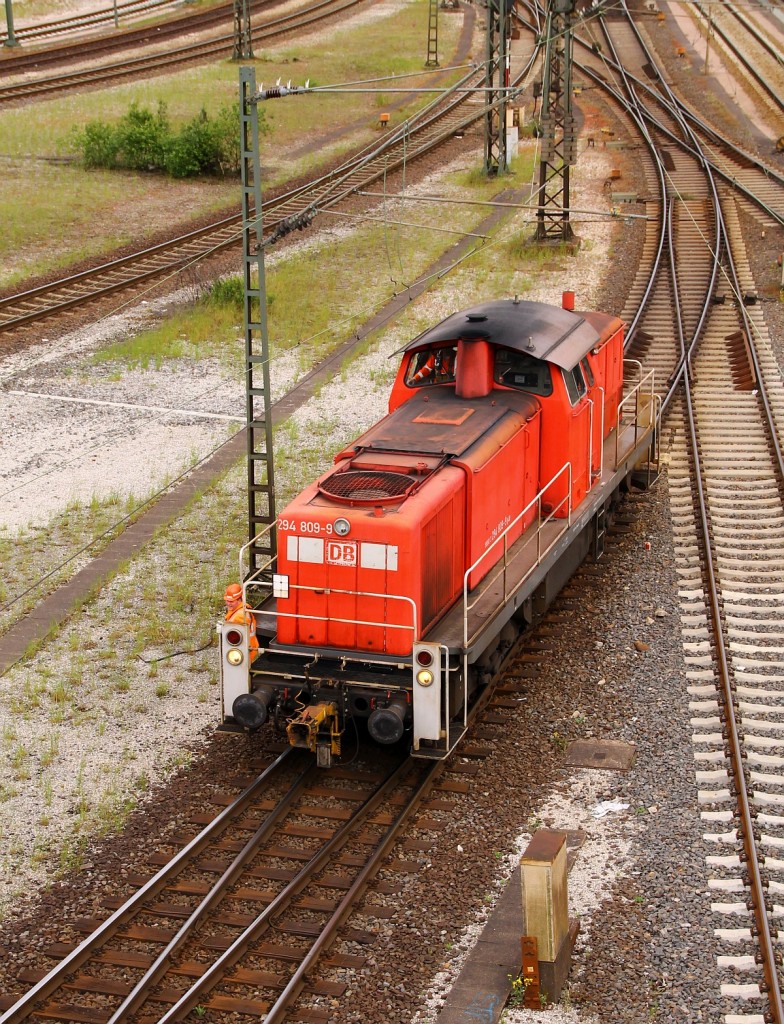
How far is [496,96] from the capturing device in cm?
3538

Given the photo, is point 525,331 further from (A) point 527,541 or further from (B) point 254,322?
(B) point 254,322

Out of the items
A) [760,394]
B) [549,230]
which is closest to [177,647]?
[760,394]

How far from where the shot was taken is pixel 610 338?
16.8 m

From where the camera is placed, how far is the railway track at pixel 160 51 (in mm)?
46562

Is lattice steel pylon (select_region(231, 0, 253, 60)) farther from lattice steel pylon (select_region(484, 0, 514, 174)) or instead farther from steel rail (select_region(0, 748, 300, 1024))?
steel rail (select_region(0, 748, 300, 1024))

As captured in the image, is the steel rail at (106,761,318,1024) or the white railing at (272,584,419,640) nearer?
the steel rail at (106,761,318,1024)

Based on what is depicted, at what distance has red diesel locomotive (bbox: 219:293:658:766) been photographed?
11680 millimetres

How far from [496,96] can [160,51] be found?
73.7 feet

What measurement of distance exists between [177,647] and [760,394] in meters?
11.2

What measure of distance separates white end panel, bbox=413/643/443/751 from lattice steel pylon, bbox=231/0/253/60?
132 feet

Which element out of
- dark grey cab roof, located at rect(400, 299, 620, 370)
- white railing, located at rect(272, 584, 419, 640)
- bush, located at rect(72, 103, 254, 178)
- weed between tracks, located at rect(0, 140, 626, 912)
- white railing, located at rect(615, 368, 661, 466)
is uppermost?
bush, located at rect(72, 103, 254, 178)

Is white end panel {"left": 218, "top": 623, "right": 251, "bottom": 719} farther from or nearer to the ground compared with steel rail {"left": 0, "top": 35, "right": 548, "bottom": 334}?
nearer to the ground

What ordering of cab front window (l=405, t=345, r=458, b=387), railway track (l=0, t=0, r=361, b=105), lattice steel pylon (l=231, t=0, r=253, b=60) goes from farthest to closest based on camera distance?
lattice steel pylon (l=231, t=0, r=253, b=60), railway track (l=0, t=0, r=361, b=105), cab front window (l=405, t=345, r=458, b=387)

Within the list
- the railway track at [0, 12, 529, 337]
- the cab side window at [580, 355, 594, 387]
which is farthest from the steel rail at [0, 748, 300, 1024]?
the railway track at [0, 12, 529, 337]
